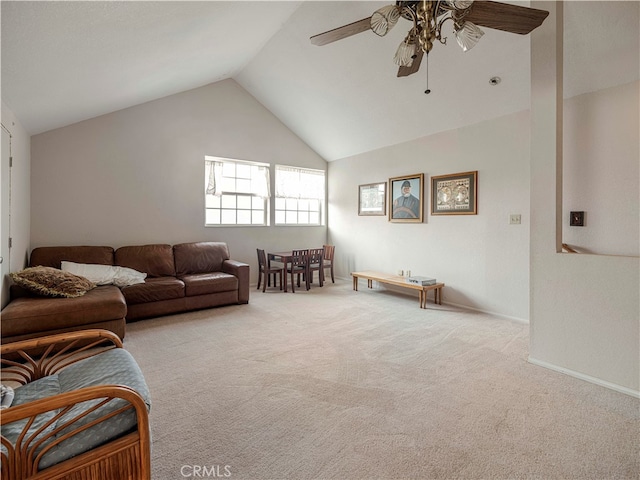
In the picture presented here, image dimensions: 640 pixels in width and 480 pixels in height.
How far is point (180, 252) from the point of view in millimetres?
4816

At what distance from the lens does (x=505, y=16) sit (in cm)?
189

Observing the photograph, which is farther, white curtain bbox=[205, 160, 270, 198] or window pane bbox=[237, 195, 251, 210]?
window pane bbox=[237, 195, 251, 210]

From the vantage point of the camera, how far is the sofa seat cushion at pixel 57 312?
8.80ft

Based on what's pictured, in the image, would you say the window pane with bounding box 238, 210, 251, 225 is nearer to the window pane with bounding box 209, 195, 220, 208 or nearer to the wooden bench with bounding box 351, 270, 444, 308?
the window pane with bounding box 209, 195, 220, 208

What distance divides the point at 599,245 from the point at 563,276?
900mm

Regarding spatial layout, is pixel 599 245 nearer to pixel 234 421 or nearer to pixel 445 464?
pixel 445 464

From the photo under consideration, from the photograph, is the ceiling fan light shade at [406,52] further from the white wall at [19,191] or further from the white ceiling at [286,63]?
the white wall at [19,191]

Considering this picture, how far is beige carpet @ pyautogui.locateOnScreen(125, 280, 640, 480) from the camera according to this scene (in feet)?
5.23

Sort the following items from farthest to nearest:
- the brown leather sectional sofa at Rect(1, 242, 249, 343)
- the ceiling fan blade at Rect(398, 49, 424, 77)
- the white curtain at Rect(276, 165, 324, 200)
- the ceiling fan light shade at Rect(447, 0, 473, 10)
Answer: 1. the white curtain at Rect(276, 165, 324, 200)
2. the brown leather sectional sofa at Rect(1, 242, 249, 343)
3. the ceiling fan blade at Rect(398, 49, 424, 77)
4. the ceiling fan light shade at Rect(447, 0, 473, 10)

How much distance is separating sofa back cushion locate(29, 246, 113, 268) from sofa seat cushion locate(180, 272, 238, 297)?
1016mm

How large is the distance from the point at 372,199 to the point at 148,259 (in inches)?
149

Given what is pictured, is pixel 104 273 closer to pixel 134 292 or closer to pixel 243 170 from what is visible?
pixel 134 292

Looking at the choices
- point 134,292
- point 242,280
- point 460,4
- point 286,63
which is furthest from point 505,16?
point 134,292

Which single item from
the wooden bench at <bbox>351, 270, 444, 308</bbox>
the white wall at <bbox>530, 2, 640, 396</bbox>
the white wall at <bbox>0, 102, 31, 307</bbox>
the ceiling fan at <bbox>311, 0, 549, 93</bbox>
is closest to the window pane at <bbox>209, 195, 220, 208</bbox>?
the white wall at <bbox>0, 102, 31, 307</bbox>
